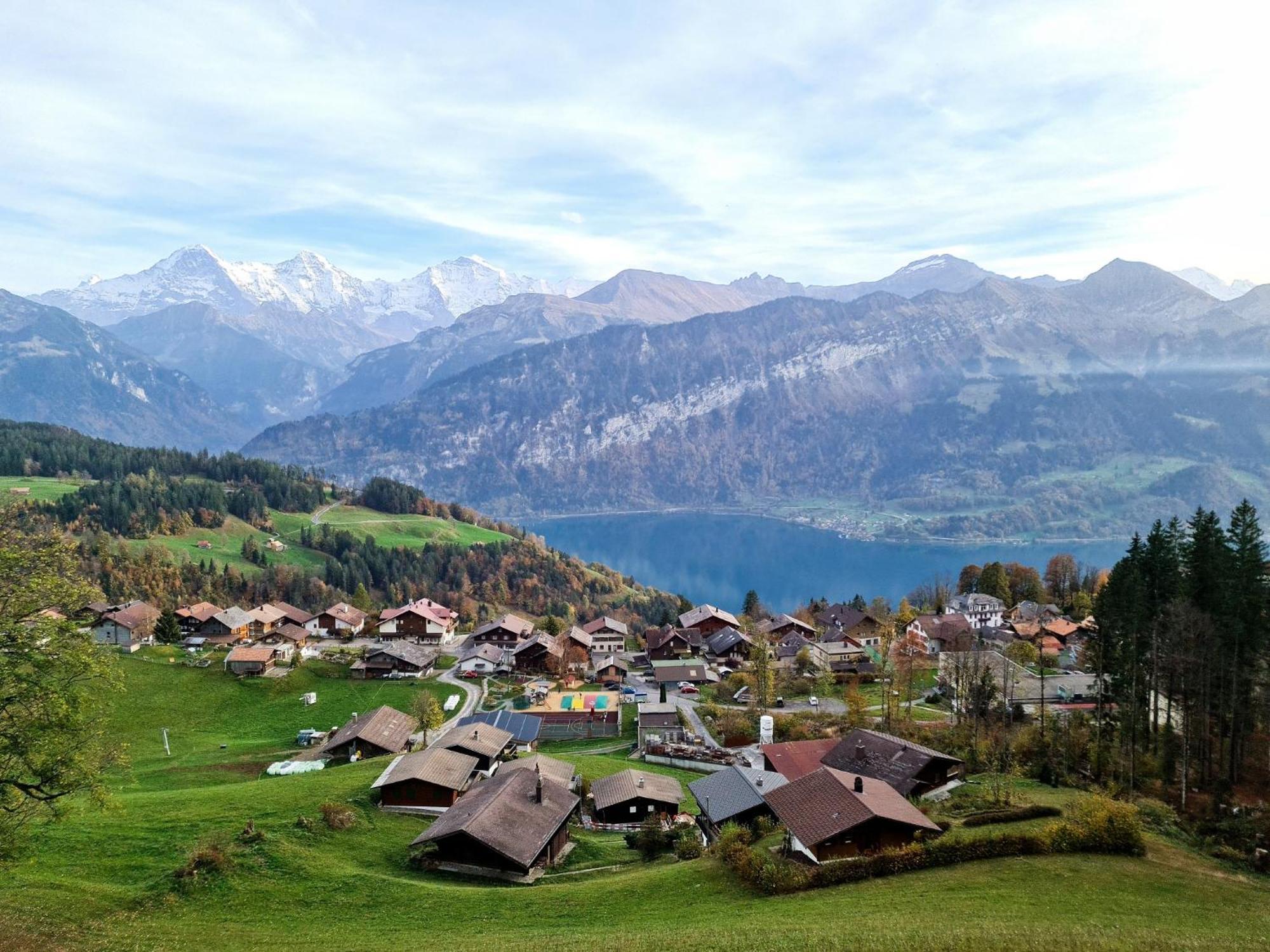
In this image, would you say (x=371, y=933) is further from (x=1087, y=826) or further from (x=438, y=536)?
(x=438, y=536)

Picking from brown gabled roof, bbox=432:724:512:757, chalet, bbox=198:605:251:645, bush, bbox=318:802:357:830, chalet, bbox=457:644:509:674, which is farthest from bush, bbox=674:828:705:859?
chalet, bbox=198:605:251:645

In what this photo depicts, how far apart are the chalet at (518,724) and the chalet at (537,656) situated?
20.6 metres

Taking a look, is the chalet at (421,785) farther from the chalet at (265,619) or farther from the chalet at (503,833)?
the chalet at (265,619)

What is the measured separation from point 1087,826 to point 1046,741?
2152 cm

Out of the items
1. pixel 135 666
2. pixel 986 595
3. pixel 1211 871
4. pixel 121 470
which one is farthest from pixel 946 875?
pixel 121 470

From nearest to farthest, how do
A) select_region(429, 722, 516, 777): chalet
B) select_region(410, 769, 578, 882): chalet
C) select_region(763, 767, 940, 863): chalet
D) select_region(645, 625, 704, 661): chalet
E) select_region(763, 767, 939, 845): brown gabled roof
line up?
select_region(763, 767, 940, 863): chalet < select_region(763, 767, 939, 845): brown gabled roof < select_region(410, 769, 578, 882): chalet < select_region(429, 722, 516, 777): chalet < select_region(645, 625, 704, 661): chalet

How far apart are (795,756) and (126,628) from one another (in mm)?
70373

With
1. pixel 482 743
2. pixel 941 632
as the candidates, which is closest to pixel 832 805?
pixel 482 743

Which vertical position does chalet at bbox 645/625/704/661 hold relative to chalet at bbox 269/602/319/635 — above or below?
below

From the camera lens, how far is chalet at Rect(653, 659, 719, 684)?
2933 inches

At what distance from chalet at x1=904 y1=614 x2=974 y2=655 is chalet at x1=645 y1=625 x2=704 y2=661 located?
23.1 metres

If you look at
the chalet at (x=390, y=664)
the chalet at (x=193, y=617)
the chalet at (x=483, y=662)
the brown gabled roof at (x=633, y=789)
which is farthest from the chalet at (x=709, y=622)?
the brown gabled roof at (x=633, y=789)

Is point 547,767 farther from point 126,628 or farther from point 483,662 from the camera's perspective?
point 126,628

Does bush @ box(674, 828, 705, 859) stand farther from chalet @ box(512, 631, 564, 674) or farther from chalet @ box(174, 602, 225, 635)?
chalet @ box(174, 602, 225, 635)
